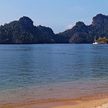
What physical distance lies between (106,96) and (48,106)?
17.3 feet

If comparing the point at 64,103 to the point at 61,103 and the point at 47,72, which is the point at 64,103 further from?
the point at 47,72

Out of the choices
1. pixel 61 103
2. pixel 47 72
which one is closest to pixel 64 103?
pixel 61 103

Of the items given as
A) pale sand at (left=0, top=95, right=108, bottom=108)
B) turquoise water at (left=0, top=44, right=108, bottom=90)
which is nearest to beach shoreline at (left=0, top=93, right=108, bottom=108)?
pale sand at (left=0, top=95, right=108, bottom=108)

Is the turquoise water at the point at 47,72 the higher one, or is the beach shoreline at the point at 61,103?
the beach shoreline at the point at 61,103

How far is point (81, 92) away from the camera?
2709 cm

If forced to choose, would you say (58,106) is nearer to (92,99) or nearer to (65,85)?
(92,99)

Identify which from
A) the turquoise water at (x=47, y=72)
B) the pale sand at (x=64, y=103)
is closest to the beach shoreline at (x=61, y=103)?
the pale sand at (x=64, y=103)

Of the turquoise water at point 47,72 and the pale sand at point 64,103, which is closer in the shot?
the pale sand at point 64,103

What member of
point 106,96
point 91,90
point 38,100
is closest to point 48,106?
point 38,100

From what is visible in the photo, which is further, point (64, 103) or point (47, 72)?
point (47, 72)

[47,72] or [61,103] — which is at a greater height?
[61,103]

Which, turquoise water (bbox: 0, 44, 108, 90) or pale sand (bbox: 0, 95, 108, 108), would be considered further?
turquoise water (bbox: 0, 44, 108, 90)

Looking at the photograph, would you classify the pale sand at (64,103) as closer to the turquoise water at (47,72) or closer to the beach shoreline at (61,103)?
the beach shoreline at (61,103)

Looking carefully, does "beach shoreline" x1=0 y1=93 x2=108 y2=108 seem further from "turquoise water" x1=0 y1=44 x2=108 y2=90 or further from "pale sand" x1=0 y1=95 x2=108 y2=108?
"turquoise water" x1=0 y1=44 x2=108 y2=90
